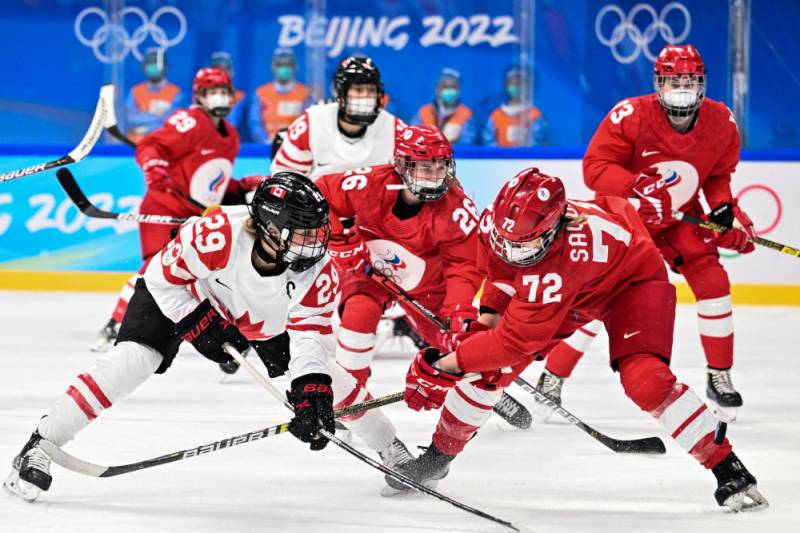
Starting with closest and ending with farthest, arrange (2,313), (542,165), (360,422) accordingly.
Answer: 1. (360,422)
2. (2,313)
3. (542,165)

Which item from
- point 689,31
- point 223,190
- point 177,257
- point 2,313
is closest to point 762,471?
point 177,257

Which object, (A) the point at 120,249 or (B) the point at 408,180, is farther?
(A) the point at 120,249

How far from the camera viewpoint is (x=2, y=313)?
6.56 m

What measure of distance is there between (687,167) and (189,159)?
2.50m

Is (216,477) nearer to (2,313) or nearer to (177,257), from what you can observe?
(177,257)

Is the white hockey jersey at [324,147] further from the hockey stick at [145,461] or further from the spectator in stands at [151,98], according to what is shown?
the spectator in stands at [151,98]

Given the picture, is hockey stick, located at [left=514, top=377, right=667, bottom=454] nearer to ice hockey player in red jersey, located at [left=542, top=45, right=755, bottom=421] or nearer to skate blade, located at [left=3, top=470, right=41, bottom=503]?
ice hockey player in red jersey, located at [left=542, top=45, right=755, bottom=421]

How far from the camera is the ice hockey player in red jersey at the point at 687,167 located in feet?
14.5

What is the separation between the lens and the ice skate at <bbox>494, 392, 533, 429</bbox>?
13.2 feet

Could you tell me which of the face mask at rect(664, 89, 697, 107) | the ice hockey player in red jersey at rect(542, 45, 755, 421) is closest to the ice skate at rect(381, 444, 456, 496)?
the ice hockey player in red jersey at rect(542, 45, 755, 421)

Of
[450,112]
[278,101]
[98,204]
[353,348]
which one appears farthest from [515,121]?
[353,348]

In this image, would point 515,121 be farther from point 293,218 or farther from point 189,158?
point 293,218

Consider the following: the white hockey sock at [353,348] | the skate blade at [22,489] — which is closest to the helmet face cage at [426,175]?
the white hockey sock at [353,348]

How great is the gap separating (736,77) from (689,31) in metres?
0.75
